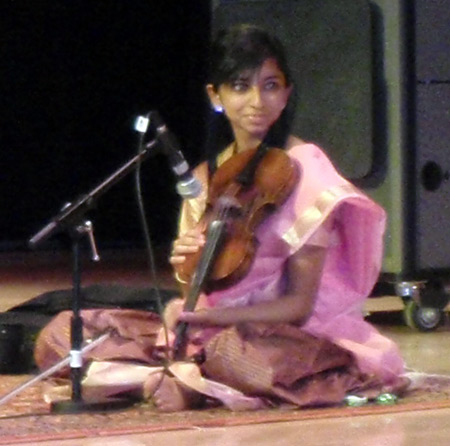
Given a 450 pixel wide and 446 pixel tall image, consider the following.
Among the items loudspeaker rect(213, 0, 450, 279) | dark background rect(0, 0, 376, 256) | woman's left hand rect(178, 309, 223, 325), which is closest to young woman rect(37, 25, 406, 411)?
woman's left hand rect(178, 309, 223, 325)

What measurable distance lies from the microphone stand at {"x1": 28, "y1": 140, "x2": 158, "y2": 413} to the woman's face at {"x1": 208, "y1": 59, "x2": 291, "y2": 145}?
0.28 metres

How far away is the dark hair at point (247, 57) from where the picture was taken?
2430 millimetres

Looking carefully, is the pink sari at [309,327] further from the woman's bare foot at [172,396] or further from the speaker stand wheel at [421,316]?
the speaker stand wheel at [421,316]

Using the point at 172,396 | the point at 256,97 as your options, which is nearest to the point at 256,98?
the point at 256,97

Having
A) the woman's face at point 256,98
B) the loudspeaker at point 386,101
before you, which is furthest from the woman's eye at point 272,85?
the loudspeaker at point 386,101

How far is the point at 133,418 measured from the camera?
2279mm

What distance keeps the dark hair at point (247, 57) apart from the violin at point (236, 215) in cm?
10

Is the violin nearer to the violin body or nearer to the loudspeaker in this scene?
the violin body

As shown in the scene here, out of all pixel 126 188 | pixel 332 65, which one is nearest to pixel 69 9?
pixel 126 188

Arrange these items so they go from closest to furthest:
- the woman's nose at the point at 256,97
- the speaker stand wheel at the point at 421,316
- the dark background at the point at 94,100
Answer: the woman's nose at the point at 256,97
the speaker stand wheel at the point at 421,316
the dark background at the point at 94,100

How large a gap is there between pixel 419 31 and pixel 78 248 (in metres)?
1.58

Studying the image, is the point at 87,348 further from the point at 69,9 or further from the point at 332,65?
the point at 69,9

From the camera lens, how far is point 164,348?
8.13 ft

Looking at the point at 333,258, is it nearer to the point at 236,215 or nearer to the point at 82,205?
the point at 236,215
